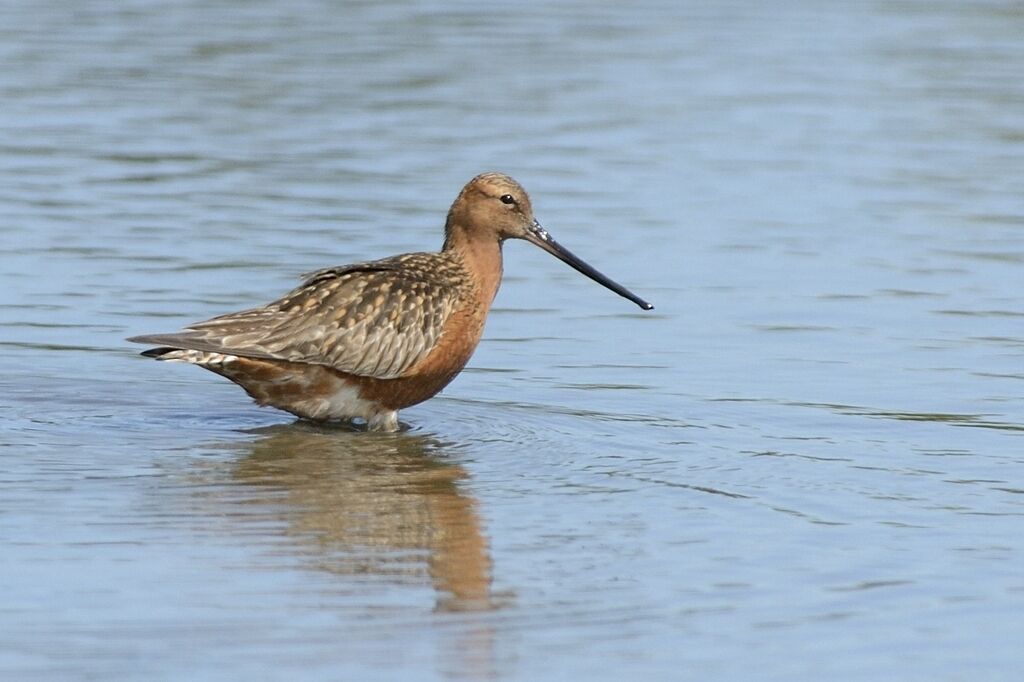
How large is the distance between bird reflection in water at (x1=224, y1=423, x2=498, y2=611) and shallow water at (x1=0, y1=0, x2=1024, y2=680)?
0.08 ft

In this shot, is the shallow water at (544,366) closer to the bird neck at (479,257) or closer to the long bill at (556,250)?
the long bill at (556,250)

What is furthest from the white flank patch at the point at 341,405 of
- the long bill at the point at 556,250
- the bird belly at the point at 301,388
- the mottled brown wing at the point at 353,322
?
the long bill at the point at 556,250

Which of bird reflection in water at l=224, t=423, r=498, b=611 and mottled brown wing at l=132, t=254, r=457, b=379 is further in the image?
mottled brown wing at l=132, t=254, r=457, b=379

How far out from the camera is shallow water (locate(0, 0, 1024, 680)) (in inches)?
259

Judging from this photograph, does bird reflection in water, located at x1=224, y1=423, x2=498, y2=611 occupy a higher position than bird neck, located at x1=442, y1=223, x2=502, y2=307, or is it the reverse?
bird neck, located at x1=442, y1=223, x2=502, y2=307

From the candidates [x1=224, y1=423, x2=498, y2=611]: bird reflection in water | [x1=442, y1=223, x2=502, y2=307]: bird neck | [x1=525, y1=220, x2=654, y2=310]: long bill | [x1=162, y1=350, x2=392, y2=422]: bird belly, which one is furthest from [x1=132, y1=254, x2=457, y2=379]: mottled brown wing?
[x1=525, y1=220, x2=654, y2=310]: long bill

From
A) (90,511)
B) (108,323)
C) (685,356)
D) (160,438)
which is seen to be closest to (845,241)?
(685,356)

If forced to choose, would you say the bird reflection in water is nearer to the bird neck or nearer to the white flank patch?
the white flank patch

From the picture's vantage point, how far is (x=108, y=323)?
1110cm

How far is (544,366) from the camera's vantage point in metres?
10.6

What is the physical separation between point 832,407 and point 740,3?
14232 mm

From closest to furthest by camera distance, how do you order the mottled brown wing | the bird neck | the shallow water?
1. the shallow water
2. the mottled brown wing
3. the bird neck

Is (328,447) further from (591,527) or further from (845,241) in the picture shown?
(845,241)

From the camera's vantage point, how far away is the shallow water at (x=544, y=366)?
21.5 ft
